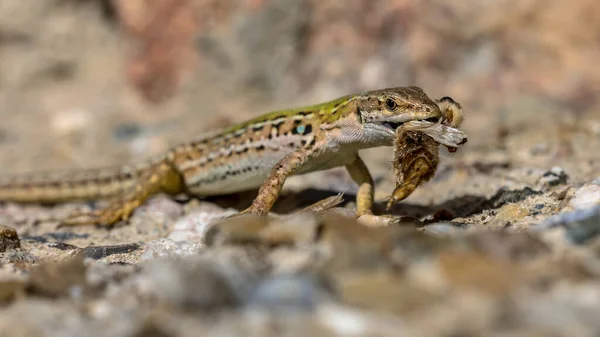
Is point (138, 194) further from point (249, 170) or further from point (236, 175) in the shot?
point (249, 170)

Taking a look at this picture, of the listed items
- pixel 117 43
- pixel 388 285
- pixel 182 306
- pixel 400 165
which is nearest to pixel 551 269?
pixel 388 285

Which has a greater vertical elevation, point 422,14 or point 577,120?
point 422,14

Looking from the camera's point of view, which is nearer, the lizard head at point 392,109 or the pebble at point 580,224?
the pebble at point 580,224

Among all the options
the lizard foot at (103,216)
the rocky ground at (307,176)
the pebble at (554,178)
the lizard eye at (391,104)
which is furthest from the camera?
the lizard foot at (103,216)

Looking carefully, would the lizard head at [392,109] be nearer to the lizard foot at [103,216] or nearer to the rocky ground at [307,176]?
the rocky ground at [307,176]

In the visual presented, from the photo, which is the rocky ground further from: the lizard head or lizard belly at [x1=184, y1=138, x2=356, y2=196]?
the lizard head

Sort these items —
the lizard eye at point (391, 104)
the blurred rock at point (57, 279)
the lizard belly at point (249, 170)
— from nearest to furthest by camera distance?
the blurred rock at point (57, 279), the lizard eye at point (391, 104), the lizard belly at point (249, 170)

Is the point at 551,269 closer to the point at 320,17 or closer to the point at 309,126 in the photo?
the point at 309,126

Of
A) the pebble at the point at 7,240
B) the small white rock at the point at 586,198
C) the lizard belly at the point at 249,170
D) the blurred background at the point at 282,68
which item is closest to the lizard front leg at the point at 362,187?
the lizard belly at the point at 249,170

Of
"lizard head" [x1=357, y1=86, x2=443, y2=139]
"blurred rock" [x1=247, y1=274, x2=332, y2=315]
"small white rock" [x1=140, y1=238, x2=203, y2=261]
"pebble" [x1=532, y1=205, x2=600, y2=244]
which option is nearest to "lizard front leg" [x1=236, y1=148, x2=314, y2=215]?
"lizard head" [x1=357, y1=86, x2=443, y2=139]
